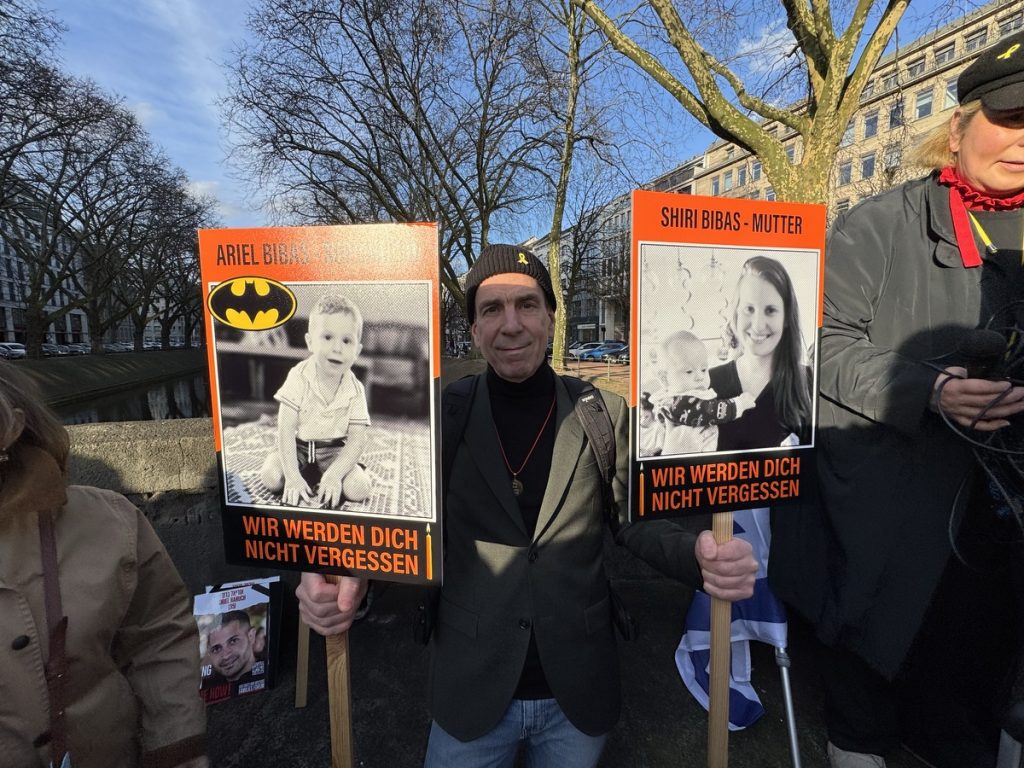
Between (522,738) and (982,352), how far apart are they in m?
1.84

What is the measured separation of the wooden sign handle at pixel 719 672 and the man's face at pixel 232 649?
2.35 meters

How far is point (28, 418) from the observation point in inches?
52.7

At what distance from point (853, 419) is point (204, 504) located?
131 inches

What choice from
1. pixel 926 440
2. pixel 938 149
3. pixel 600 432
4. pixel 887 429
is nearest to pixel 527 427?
pixel 600 432

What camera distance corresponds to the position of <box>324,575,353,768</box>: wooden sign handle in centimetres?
135

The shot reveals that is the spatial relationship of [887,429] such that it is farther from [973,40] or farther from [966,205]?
[973,40]

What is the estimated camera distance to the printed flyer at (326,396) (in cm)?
127

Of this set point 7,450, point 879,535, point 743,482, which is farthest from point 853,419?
point 7,450

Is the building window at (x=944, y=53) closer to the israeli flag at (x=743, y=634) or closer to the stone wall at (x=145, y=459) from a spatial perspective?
the israeli flag at (x=743, y=634)

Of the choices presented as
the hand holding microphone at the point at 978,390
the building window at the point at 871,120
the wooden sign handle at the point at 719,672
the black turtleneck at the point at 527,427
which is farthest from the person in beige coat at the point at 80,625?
the building window at the point at 871,120

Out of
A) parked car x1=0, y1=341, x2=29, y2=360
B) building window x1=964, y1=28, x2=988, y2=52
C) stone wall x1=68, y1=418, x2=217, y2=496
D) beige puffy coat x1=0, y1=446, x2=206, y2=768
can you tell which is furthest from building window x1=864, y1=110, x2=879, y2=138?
parked car x1=0, y1=341, x2=29, y2=360

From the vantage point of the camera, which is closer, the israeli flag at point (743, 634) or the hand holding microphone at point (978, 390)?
the hand holding microphone at point (978, 390)

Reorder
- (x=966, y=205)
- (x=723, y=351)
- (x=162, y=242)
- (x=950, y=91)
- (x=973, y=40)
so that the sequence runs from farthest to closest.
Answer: (x=162, y=242) → (x=973, y=40) → (x=950, y=91) → (x=966, y=205) → (x=723, y=351)

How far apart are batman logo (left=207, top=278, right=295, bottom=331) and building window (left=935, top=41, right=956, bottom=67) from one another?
25.5 meters
